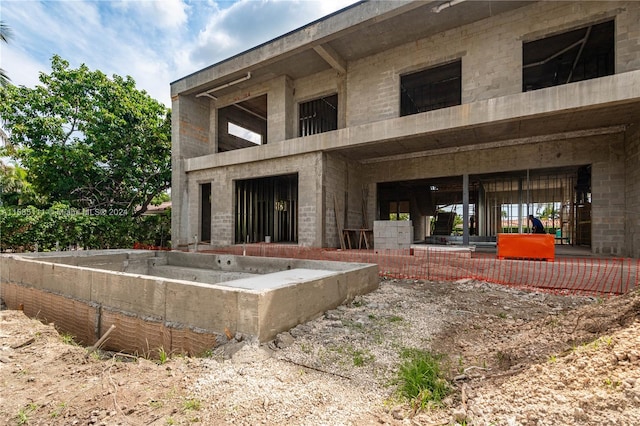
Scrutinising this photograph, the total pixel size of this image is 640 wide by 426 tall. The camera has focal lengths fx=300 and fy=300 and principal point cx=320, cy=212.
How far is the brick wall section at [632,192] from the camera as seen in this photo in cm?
799

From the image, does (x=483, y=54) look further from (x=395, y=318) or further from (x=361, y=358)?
(x=361, y=358)

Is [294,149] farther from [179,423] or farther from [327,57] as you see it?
[179,423]

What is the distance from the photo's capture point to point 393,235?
986 cm

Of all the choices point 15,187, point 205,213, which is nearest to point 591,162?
point 205,213

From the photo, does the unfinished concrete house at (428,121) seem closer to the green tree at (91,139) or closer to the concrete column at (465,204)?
the concrete column at (465,204)

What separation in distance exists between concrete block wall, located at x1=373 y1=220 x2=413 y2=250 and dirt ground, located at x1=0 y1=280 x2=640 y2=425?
470 centimetres

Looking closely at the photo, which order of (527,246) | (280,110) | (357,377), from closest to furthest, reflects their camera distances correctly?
(357,377), (527,246), (280,110)

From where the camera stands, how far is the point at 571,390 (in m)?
2.30

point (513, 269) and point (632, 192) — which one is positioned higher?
point (632, 192)

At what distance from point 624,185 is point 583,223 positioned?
3552mm

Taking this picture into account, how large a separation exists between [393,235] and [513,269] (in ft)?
11.5

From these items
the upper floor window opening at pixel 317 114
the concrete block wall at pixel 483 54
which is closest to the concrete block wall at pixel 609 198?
the concrete block wall at pixel 483 54

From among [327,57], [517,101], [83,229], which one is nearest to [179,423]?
[517,101]

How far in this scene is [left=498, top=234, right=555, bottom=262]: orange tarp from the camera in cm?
747
